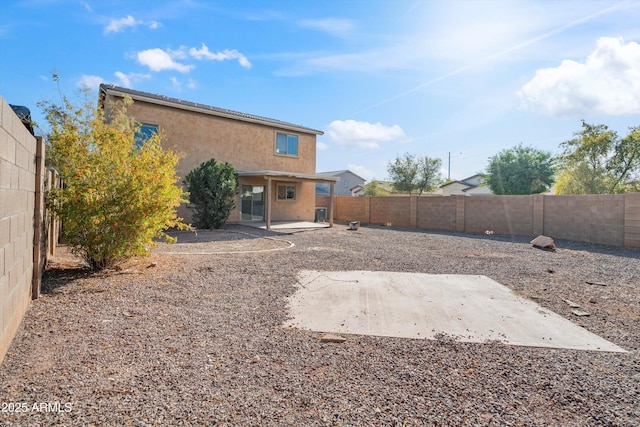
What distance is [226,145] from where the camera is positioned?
1777cm

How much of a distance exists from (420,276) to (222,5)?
8884mm

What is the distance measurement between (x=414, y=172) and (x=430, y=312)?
3213 centimetres

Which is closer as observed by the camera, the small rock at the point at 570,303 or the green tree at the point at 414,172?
the small rock at the point at 570,303

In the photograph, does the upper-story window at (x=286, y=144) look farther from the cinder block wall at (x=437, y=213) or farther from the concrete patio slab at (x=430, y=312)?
the concrete patio slab at (x=430, y=312)

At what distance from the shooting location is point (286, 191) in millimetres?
20484

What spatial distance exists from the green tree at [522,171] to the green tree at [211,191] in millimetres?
25960

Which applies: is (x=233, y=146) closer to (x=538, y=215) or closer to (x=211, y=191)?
(x=211, y=191)

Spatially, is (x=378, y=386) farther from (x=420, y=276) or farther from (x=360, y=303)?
(x=420, y=276)

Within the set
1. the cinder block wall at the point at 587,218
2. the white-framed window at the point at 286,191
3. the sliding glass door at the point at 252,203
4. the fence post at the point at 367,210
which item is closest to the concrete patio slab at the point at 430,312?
the cinder block wall at the point at 587,218

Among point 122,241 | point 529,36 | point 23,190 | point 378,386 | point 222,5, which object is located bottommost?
point 378,386

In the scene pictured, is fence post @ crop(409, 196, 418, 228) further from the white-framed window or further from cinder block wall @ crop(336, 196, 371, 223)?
the white-framed window

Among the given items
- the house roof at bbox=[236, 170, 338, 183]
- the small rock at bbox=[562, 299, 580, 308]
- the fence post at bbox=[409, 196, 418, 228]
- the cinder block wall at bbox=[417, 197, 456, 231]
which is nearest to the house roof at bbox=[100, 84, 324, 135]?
the house roof at bbox=[236, 170, 338, 183]

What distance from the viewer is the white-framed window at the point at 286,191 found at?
20.2m

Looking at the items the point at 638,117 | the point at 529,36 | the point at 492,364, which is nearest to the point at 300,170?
the point at 529,36
